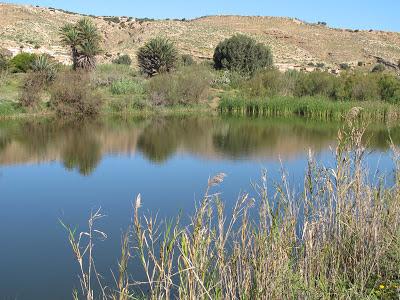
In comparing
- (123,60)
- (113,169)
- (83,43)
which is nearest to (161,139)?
(113,169)

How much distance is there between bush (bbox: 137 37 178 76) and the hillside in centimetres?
1359

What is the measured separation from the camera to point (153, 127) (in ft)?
76.1

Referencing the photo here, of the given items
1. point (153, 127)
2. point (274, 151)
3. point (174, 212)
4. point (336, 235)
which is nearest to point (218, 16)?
point (153, 127)

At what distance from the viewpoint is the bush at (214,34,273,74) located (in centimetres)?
3856

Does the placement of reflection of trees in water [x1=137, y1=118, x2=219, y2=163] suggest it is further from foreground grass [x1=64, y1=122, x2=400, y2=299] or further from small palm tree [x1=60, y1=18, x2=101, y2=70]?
foreground grass [x1=64, y1=122, x2=400, y2=299]

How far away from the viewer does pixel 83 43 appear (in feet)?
98.4

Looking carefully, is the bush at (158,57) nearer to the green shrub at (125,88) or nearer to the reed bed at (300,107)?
the green shrub at (125,88)

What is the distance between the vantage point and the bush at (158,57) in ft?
108

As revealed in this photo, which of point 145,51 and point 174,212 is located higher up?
point 145,51

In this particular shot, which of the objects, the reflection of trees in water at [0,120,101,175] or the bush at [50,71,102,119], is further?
the bush at [50,71,102,119]

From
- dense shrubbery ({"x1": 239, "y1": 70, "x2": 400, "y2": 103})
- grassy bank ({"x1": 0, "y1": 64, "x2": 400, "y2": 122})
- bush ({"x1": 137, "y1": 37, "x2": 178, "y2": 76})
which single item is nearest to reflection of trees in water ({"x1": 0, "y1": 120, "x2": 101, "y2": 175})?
grassy bank ({"x1": 0, "y1": 64, "x2": 400, "y2": 122})

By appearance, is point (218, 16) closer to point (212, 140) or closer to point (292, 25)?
point (292, 25)

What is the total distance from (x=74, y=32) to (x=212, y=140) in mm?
13674

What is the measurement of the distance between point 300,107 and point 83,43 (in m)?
11.8
